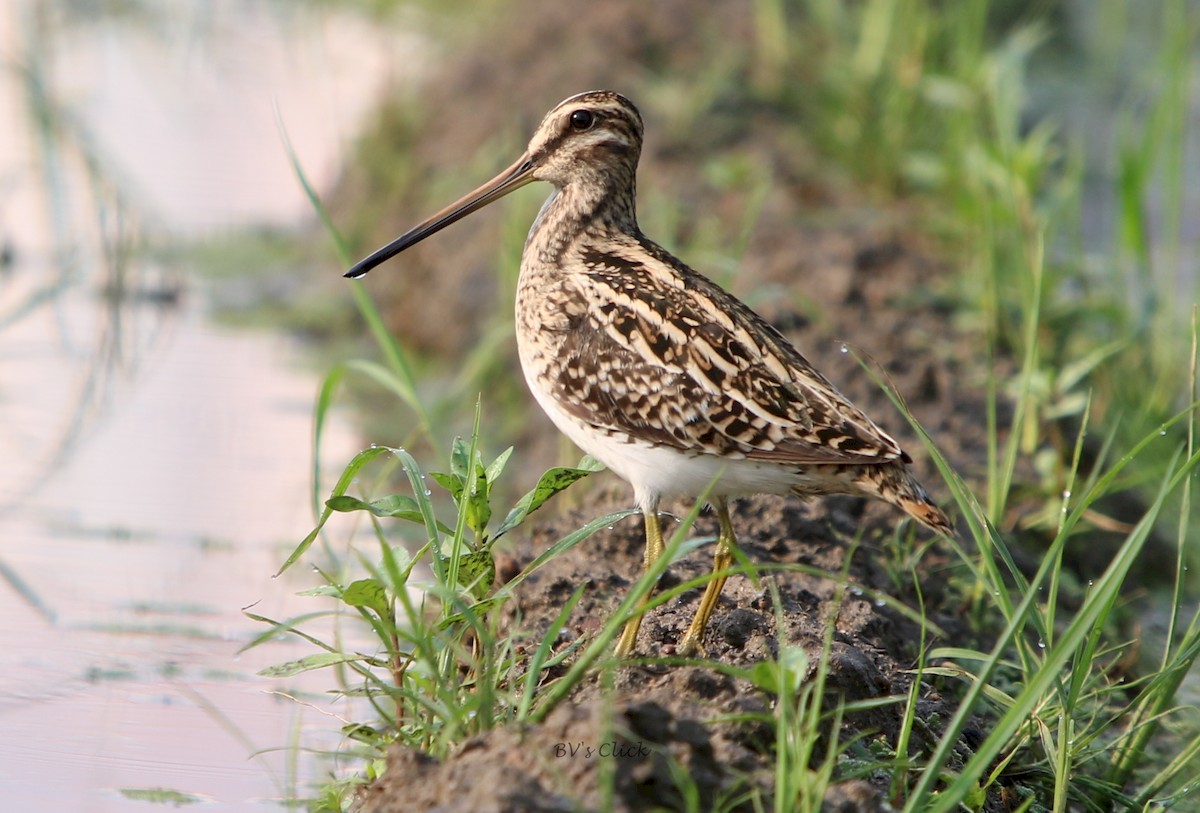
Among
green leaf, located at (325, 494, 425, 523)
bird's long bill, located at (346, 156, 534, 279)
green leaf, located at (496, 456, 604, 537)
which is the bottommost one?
green leaf, located at (496, 456, 604, 537)

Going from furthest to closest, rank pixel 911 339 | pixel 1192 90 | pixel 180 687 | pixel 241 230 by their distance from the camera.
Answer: pixel 1192 90, pixel 241 230, pixel 911 339, pixel 180 687

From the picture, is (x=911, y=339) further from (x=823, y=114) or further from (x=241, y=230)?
(x=241, y=230)

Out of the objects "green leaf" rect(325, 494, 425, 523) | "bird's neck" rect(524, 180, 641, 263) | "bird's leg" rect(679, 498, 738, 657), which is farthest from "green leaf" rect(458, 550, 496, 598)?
"bird's neck" rect(524, 180, 641, 263)

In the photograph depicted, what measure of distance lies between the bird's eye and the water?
1.72m

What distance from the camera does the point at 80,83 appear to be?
11414 mm

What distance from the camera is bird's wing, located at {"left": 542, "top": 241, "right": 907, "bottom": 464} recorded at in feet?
14.0

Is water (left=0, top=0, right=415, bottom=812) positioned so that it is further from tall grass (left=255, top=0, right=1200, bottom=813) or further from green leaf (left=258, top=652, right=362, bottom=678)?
tall grass (left=255, top=0, right=1200, bottom=813)

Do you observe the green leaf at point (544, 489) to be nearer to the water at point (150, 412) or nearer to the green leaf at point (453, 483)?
the green leaf at point (453, 483)

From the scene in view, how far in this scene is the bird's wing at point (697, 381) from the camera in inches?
168

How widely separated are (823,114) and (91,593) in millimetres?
4852

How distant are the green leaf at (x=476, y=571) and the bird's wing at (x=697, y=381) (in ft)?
1.99

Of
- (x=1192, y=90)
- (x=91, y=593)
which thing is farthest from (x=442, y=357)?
(x=1192, y=90)

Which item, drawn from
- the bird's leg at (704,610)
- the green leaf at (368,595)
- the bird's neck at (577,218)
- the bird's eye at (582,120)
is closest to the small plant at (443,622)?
the green leaf at (368,595)

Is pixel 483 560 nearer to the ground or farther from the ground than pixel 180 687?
nearer to the ground
